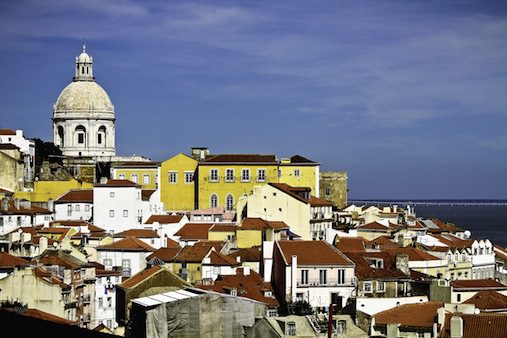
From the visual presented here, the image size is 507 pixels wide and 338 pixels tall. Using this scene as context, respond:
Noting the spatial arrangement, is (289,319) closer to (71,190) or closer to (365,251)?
(365,251)

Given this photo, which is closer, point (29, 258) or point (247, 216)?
point (29, 258)

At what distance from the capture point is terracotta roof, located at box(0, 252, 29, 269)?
30.4 meters

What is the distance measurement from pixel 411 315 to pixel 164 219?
74.5 feet

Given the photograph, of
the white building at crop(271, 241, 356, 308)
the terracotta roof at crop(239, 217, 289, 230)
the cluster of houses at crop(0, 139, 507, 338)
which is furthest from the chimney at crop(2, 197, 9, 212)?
the white building at crop(271, 241, 356, 308)

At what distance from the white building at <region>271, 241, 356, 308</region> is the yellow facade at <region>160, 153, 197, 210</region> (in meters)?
19.6

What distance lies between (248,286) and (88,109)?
38356 millimetres

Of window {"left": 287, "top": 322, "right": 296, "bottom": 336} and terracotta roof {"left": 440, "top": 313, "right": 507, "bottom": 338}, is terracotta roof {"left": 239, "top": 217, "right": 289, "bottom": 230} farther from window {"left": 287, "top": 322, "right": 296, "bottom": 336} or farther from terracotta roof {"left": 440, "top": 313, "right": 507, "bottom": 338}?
window {"left": 287, "top": 322, "right": 296, "bottom": 336}

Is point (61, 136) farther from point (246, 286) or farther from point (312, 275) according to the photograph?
point (246, 286)

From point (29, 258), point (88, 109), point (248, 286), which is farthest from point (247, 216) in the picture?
point (88, 109)

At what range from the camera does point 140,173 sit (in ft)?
172

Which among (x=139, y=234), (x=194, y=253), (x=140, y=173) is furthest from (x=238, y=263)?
(x=140, y=173)

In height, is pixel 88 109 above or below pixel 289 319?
above

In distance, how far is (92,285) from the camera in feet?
101

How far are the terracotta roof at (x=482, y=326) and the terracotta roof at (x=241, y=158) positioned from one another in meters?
29.2
